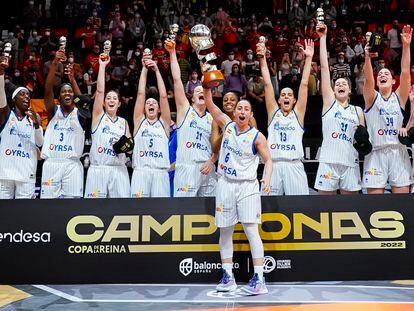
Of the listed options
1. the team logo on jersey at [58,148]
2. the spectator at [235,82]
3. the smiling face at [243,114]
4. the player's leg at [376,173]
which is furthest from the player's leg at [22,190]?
the spectator at [235,82]

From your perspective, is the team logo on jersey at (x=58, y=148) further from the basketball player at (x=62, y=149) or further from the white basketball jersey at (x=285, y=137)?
the white basketball jersey at (x=285, y=137)

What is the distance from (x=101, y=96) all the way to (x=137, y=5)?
10087 millimetres

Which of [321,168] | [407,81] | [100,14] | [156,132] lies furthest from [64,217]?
[100,14]

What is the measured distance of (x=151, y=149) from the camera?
7227mm

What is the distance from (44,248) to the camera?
629cm

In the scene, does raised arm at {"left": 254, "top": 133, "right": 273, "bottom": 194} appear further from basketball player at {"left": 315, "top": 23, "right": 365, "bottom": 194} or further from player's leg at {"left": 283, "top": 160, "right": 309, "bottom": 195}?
basketball player at {"left": 315, "top": 23, "right": 365, "bottom": 194}

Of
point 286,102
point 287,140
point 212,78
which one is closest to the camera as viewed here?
point 212,78

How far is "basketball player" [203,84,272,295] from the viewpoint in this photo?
227 inches

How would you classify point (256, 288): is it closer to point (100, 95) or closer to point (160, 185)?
point (160, 185)

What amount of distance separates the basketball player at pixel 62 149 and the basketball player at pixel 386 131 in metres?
3.64

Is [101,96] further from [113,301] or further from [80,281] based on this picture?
[113,301]

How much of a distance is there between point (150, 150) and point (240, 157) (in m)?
1.74

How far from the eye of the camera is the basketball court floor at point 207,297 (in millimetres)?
5148

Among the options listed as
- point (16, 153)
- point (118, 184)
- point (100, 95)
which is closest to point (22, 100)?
point (16, 153)
